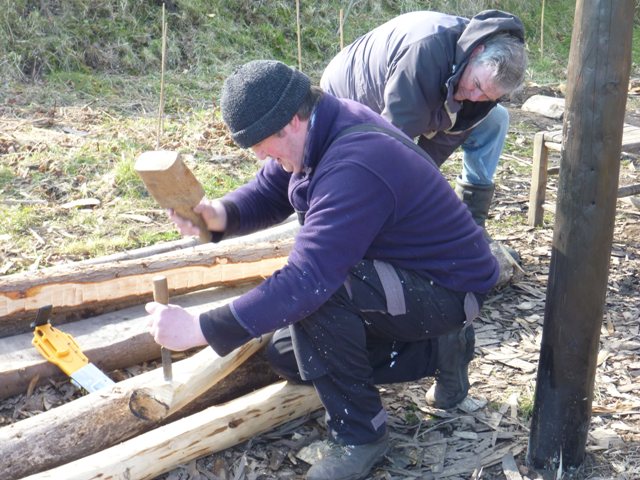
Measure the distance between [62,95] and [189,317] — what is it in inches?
247

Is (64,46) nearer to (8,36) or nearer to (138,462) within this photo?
(8,36)

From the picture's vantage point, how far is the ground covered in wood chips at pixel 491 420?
318cm

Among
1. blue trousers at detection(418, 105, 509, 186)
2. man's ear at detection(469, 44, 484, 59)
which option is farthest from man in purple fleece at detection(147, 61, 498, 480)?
blue trousers at detection(418, 105, 509, 186)

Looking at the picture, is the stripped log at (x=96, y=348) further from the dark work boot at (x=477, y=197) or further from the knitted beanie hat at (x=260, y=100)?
the dark work boot at (x=477, y=197)

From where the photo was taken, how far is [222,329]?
274 cm

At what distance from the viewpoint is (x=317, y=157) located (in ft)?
9.27

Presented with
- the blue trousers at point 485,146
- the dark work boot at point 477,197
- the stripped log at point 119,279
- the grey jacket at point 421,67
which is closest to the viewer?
the stripped log at point 119,279

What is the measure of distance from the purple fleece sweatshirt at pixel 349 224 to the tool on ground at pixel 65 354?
916mm

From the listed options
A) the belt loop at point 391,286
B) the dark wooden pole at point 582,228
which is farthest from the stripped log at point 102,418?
the dark wooden pole at point 582,228

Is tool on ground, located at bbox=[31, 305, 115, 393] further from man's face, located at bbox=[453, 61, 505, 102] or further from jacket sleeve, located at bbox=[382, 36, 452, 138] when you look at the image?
man's face, located at bbox=[453, 61, 505, 102]

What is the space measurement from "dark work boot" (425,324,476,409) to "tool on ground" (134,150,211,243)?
46.7 inches

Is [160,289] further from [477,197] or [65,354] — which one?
[477,197]

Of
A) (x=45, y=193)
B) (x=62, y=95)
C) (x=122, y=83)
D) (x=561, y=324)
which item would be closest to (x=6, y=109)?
(x=62, y=95)

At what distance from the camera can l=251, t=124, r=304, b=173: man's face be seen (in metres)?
2.79
